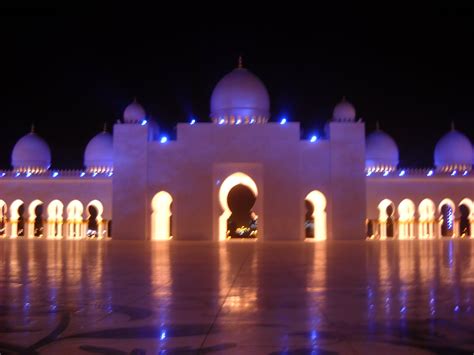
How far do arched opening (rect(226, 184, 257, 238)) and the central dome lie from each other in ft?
24.3

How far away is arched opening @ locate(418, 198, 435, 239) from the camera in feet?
73.8

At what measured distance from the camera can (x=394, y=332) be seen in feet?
13.4

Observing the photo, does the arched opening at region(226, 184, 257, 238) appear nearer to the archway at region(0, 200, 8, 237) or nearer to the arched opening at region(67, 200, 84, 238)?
the arched opening at region(67, 200, 84, 238)

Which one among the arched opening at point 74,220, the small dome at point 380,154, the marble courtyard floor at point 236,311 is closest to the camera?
the marble courtyard floor at point 236,311

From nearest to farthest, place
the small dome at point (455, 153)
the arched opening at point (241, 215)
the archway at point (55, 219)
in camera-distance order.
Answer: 1. the archway at point (55, 219)
2. the small dome at point (455, 153)
3. the arched opening at point (241, 215)

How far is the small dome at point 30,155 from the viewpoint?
25.5 meters

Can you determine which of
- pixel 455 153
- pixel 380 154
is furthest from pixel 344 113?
pixel 455 153

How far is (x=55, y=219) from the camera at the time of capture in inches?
919

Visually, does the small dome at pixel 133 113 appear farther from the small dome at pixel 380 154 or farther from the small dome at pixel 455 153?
the small dome at pixel 455 153

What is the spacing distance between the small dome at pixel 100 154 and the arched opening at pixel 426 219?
13.0 metres

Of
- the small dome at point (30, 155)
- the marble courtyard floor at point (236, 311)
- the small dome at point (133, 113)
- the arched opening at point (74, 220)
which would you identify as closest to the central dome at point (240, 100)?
the small dome at point (133, 113)

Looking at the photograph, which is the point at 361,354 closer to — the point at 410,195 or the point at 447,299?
the point at 447,299

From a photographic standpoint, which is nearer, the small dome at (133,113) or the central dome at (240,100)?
the central dome at (240,100)

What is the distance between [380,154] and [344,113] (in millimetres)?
3927
